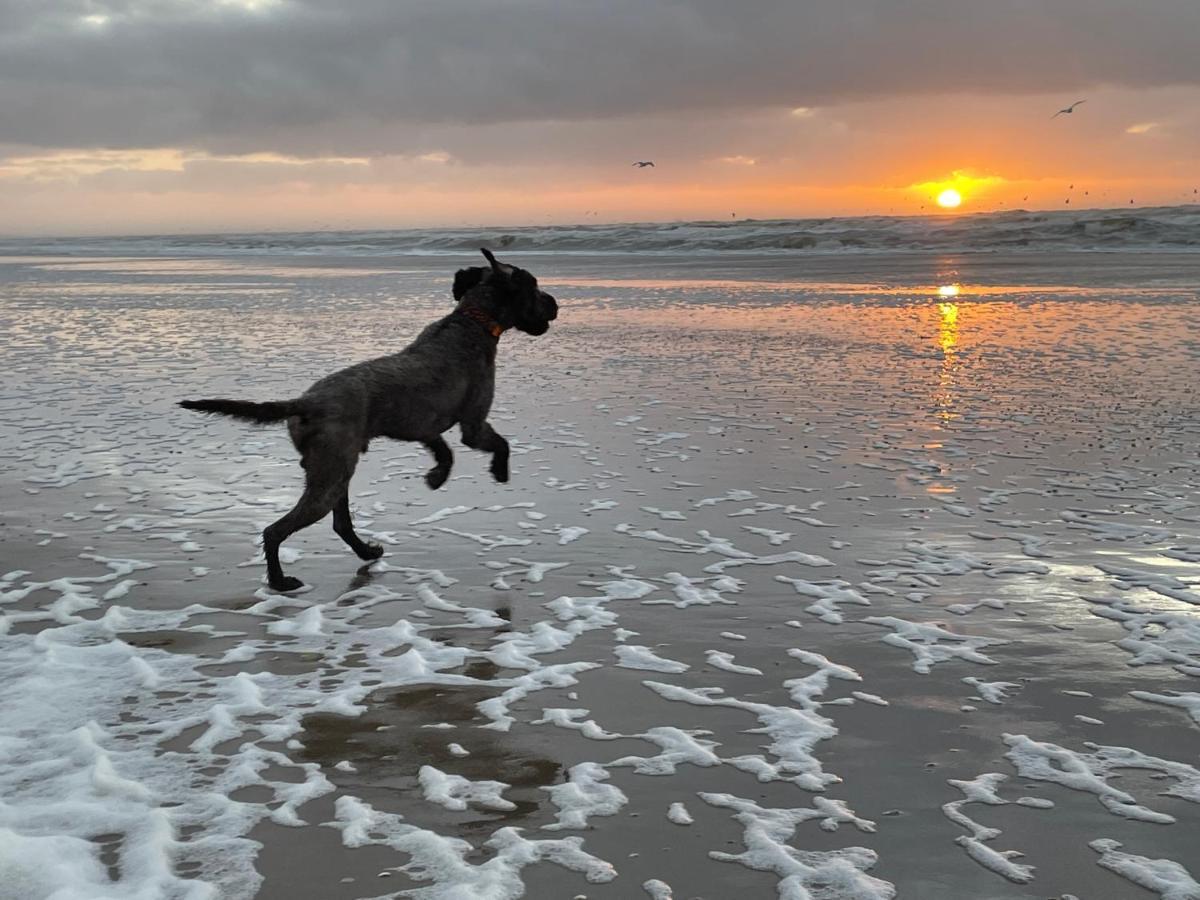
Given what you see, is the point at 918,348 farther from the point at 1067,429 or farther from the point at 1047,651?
the point at 1047,651

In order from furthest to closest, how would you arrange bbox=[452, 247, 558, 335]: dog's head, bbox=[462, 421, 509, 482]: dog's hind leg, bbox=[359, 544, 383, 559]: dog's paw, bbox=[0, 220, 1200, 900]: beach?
bbox=[452, 247, 558, 335]: dog's head → bbox=[462, 421, 509, 482]: dog's hind leg → bbox=[359, 544, 383, 559]: dog's paw → bbox=[0, 220, 1200, 900]: beach

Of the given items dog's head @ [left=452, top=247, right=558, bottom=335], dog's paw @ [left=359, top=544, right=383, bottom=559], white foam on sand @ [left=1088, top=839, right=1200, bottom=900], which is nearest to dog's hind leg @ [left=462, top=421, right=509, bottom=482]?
dog's head @ [left=452, top=247, right=558, bottom=335]

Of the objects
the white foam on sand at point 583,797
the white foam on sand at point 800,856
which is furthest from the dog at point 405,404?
the white foam on sand at point 800,856

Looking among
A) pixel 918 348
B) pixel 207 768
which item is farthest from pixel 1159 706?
pixel 918 348

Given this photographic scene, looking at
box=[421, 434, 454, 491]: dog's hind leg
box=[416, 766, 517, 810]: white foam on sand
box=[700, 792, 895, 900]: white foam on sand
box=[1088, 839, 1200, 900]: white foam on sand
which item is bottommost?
→ box=[1088, 839, 1200, 900]: white foam on sand

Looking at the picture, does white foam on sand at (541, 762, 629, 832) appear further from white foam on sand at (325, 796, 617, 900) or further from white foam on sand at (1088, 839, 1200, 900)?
white foam on sand at (1088, 839, 1200, 900)

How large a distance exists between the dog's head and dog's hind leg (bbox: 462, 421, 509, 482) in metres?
0.72

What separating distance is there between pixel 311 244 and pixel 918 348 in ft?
192

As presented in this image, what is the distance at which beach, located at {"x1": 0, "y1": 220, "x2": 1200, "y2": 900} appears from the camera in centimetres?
338

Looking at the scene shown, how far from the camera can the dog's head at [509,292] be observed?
7.48 metres

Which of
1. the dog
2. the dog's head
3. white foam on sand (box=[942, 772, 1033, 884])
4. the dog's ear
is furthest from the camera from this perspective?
the dog's ear

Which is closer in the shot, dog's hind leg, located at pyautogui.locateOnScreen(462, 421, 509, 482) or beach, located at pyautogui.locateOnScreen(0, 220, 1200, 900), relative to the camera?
beach, located at pyautogui.locateOnScreen(0, 220, 1200, 900)

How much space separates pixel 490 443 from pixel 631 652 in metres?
2.71

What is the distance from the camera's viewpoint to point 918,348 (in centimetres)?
1509
